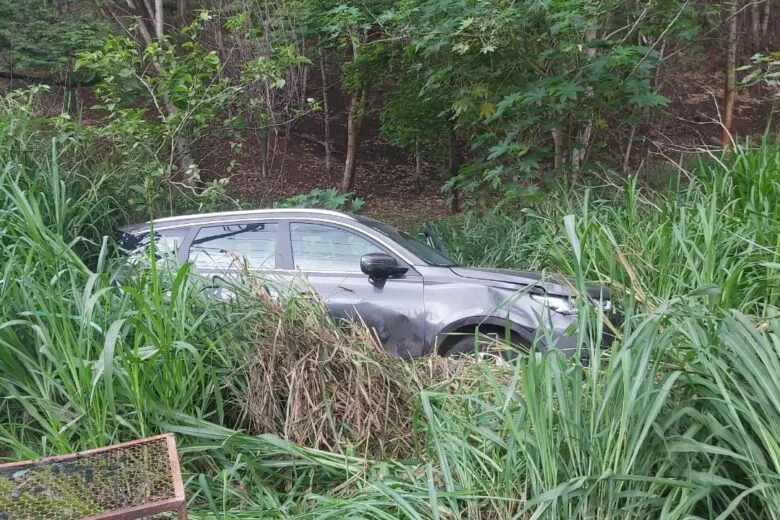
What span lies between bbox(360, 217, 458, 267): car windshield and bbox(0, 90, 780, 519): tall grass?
1351 mm

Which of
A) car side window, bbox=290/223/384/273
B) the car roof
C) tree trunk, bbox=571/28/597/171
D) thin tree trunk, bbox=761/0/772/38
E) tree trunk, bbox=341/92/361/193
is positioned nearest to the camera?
car side window, bbox=290/223/384/273

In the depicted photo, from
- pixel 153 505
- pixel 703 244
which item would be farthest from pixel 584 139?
pixel 153 505

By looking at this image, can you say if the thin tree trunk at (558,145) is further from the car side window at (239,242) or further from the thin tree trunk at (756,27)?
the thin tree trunk at (756,27)

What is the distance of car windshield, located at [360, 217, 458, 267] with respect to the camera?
5.86m

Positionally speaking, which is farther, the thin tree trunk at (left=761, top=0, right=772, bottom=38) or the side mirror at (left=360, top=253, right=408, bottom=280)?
the thin tree trunk at (left=761, top=0, right=772, bottom=38)

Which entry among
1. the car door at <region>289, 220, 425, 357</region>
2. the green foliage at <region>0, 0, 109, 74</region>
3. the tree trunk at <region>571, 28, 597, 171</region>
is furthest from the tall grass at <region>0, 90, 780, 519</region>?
the green foliage at <region>0, 0, 109, 74</region>

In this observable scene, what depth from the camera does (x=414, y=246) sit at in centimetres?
608

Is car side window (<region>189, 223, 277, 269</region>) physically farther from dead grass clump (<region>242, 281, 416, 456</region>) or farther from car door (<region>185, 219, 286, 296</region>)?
dead grass clump (<region>242, 281, 416, 456</region>)

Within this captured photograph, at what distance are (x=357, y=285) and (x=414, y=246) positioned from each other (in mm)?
711

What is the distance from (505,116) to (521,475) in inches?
284

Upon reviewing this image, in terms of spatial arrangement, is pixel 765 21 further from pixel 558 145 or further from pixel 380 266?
pixel 380 266

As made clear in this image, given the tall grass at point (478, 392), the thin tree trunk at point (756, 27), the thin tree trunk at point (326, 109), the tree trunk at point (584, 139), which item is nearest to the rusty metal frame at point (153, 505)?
the tall grass at point (478, 392)

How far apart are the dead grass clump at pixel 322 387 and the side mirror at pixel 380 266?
174cm

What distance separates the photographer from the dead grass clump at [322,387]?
11.1 ft
